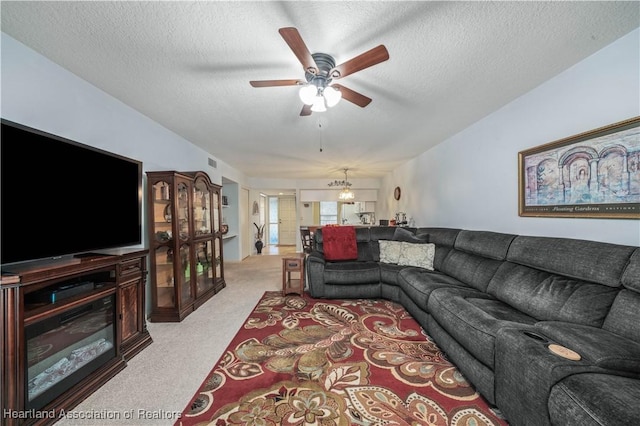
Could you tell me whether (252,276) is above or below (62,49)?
below

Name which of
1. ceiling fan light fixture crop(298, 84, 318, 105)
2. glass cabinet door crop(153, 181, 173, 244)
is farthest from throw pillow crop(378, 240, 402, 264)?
glass cabinet door crop(153, 181, 173, 244)

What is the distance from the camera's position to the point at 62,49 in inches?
66.2

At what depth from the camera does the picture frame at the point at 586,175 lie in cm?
164

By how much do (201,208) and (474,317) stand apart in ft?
11.7

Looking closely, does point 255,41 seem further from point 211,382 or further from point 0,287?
point 211,382

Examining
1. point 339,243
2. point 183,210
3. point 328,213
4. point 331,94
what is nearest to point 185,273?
point 183,210

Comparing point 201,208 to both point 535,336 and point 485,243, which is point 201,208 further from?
point 535,336

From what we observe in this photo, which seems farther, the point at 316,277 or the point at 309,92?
the point at 316,277

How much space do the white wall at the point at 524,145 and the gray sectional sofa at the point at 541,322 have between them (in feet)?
0.98

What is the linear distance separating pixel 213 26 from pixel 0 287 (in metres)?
1.82

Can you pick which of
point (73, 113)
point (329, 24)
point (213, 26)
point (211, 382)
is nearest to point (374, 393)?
point (211, 382)

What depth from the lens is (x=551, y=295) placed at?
1702 millimetres

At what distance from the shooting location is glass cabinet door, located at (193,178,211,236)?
11.1ft

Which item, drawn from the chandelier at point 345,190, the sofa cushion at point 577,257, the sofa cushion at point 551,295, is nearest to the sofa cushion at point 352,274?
the sofa cushion at point 551,295
